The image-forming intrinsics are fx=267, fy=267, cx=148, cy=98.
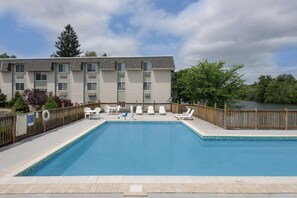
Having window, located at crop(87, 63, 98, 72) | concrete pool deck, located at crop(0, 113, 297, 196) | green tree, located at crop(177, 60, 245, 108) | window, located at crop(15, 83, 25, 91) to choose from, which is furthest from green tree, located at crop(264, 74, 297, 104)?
concrete pool deck, located at crop(0, 113, 297, 196)

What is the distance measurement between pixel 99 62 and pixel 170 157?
25.3 meters

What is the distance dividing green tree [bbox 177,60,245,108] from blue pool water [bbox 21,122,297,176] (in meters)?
15.8

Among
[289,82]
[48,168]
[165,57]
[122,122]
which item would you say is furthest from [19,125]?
[289,82]

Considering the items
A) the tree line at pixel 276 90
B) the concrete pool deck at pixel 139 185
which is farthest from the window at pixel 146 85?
the tree line at pixel 276 90

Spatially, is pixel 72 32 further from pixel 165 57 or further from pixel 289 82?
pixel 289 82

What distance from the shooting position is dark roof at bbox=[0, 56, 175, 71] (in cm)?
3164

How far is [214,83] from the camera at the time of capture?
28172mm

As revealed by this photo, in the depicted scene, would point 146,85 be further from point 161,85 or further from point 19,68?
point 19,68

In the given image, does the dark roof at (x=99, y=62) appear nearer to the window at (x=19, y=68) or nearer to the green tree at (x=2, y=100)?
the window at (x=19, y=68)

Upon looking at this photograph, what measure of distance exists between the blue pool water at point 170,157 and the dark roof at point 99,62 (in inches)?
770

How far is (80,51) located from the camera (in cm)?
5600

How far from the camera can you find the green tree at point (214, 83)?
2780 centimetres

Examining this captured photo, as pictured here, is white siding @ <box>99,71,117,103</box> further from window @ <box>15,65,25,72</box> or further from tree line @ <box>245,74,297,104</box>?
tree line @ <box>245,74,297,104</box>

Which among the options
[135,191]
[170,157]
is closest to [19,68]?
[170,157]
